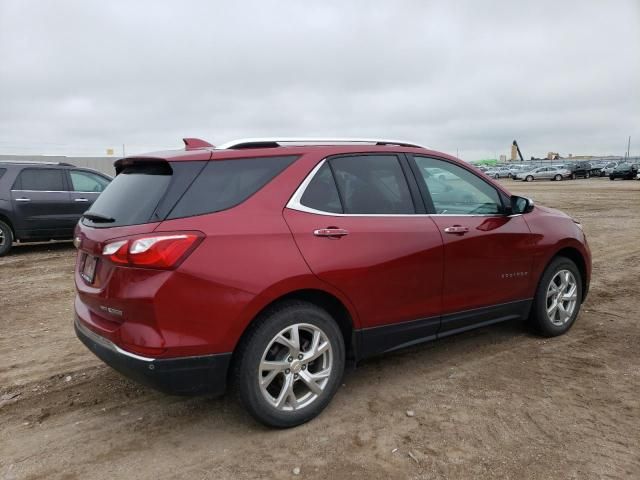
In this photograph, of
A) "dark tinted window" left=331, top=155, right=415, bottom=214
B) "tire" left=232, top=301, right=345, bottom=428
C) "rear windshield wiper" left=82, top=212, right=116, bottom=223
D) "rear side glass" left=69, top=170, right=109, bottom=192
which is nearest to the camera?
"tire" left=232, top=301, right=345, bottom=428

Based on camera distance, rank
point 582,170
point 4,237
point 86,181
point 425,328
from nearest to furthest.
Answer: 1. point 425,328
2. point 4,237
3. point 86,181
4. point 582,170

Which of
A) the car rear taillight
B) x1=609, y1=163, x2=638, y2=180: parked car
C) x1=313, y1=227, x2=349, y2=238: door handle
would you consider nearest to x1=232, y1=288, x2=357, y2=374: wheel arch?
x1=313, y1=227, x2=349, y2=238: door handle

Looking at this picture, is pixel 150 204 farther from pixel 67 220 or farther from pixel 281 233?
pixel 67 220

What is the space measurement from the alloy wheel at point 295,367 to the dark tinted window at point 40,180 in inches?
Result: 334

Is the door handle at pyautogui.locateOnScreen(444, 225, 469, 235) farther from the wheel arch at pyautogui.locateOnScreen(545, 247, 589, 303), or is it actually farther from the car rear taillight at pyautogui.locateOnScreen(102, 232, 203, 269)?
the car rear taillight at pyautogui.locateOnScreen(102, 232, 203, 269)

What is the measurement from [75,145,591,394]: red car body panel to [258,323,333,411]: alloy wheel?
0.25m

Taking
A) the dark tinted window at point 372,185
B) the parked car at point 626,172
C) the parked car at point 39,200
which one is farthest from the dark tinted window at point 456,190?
the parked car at point 626,172

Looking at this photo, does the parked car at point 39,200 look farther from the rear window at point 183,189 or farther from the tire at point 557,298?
the tire at point 557,298

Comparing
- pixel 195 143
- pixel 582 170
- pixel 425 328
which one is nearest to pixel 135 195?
pixel 195 143

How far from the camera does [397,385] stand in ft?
12.7

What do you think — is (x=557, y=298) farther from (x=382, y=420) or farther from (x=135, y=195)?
(x=135, y=195)

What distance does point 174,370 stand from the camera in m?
2.81

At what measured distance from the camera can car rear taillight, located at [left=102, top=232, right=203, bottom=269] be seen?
2742 millimetres

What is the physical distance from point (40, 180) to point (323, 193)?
8463 millimetres
